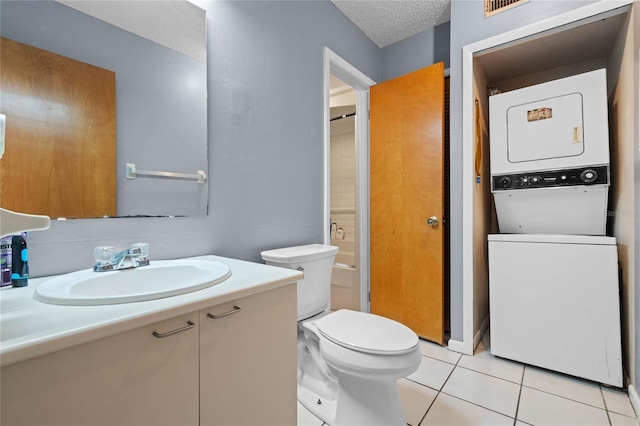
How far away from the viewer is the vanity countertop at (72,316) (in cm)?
53

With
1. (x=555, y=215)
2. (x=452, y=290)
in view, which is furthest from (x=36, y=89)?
(x=555, y=215)

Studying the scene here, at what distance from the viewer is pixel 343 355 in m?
1.22

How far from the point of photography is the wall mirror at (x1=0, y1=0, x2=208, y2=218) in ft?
3.15

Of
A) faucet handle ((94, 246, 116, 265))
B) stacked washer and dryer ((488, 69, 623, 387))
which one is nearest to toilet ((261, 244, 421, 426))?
faucet handle ((94, 246, 116, 265))

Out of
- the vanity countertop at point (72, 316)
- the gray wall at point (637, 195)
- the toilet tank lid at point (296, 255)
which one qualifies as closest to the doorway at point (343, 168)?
the toilet tank lid at point (296, 255)

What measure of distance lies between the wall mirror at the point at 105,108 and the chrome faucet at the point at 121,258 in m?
0.15

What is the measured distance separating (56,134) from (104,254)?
1.45ft

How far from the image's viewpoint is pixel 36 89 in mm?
976

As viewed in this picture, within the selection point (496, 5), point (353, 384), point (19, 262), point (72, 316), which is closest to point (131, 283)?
point (19, 262)

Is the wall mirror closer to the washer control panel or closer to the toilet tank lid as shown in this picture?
the toilet tank lid

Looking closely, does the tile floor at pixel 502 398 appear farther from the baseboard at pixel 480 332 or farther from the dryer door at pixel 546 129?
the dryer door at pixel 546 129

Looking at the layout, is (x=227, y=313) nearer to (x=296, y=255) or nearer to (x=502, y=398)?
(x=296, y=255)

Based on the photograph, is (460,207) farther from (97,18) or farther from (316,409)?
(97,18)

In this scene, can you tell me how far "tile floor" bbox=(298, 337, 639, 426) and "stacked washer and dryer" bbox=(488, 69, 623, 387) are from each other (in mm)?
76
